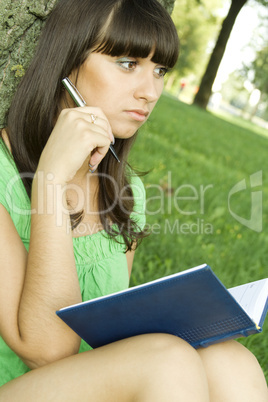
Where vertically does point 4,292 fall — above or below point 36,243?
below

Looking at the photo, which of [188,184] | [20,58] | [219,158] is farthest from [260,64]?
[20,58]

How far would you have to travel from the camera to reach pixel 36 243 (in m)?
1.44

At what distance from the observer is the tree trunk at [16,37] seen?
1.88m

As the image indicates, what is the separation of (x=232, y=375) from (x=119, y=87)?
1053mm

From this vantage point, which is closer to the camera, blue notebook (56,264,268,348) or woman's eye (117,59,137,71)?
blue notebook (56,264,268,348)

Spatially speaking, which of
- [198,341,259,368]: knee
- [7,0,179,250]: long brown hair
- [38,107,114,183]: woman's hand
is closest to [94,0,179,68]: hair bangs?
[7,0,179,250]: long brown hair

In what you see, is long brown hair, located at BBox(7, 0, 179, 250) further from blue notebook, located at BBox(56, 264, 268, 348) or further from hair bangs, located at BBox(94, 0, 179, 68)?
blue notebook, located at BBox(56, 264, 268, 348)

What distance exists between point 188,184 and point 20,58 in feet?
10.2

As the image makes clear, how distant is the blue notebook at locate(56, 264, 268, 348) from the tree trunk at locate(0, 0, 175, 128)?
981 millimetres

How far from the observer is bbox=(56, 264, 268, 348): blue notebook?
4.10 feet

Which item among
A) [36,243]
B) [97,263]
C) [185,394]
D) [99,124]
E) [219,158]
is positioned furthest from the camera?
[219,158]

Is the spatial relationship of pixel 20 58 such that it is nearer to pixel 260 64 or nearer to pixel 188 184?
pixel 188 184

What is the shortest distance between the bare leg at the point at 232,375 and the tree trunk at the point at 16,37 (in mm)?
1213

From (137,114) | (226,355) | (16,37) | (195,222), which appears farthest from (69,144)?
(195,222)
